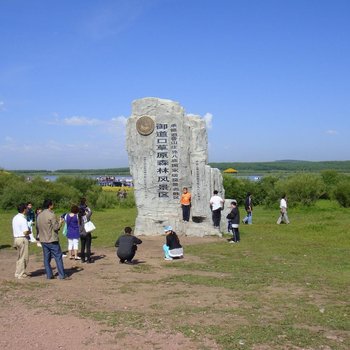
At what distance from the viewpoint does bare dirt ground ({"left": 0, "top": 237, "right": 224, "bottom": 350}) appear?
6688 millimetres

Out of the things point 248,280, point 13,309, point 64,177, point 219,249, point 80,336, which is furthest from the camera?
point 64,177

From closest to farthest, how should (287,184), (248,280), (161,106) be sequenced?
(248,280) < (161,106) < (287,184)

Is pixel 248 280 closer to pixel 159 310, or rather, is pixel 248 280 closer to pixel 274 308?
pixel 274 308

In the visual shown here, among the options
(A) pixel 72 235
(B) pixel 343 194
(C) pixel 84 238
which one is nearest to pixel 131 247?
(C) pixel 84 238

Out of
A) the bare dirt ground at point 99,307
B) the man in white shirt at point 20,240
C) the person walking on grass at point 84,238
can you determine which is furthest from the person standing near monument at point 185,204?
the man in white shirt at point 20,240

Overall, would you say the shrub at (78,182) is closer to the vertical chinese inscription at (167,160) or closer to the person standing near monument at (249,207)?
the person standing near monument at (249,207)

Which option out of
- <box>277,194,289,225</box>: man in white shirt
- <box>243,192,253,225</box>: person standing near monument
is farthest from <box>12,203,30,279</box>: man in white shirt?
<box>277,194,289,225</box>: man in white shirt

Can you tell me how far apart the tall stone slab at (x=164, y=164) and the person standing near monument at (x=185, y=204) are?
19 cm

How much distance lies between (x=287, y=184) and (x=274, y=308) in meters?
26.2

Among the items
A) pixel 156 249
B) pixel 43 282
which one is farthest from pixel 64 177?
pixel 43 282

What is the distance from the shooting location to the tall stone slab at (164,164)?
1850cm

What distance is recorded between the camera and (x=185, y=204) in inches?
722

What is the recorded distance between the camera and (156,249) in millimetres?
15570

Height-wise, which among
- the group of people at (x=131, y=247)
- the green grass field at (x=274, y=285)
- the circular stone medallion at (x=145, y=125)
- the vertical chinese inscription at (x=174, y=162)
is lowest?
the green grass field at (x=274, y=285)
